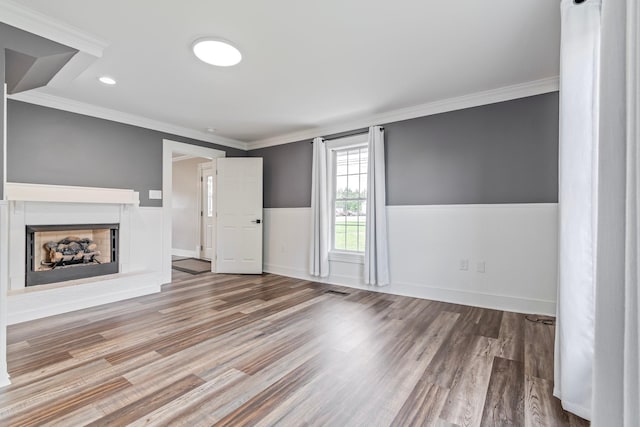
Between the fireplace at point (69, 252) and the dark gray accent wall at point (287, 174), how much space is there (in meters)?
2.45

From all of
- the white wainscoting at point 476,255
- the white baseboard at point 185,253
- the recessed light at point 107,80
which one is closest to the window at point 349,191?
the white wainscoting at point 476,255

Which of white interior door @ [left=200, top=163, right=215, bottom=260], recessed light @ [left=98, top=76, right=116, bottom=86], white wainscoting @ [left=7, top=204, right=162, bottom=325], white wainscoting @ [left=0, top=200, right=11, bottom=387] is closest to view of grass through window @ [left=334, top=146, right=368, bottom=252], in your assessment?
white wainscoting @ [left=7, top=204, right=162, bottom=325]

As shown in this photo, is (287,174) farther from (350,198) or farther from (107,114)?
(107,114)

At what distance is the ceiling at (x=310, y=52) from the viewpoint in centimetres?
201

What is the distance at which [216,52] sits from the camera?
248 centimetres

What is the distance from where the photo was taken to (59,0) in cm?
193

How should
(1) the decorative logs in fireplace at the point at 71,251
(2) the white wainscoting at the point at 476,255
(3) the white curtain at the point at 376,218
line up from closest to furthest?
(2) the white wainscoting at the point at 476,255
(1) the decorative logs in fireplace at the point at 71,251
(3) the white curtain at the point at 376,218

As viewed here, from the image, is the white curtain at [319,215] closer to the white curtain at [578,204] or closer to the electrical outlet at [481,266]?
the electrical outlet at [481,266]

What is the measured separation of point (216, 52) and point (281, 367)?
2.52 m

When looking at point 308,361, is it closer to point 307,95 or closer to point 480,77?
point 307,95

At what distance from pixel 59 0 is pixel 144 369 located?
2.48 m

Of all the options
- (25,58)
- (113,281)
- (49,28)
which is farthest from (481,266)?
(25,58)

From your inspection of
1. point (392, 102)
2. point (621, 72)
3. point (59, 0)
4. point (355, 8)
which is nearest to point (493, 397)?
point (621, 72)

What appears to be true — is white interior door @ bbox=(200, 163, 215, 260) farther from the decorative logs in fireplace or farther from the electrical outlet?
the electrical outlet
